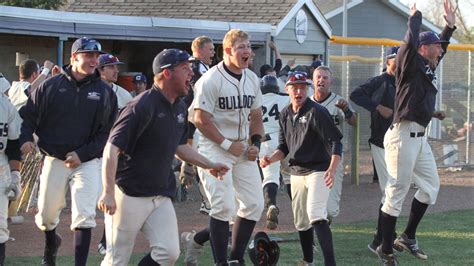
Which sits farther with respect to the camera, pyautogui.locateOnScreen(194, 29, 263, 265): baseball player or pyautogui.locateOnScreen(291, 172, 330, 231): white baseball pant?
pyautogui.locateOnScreen(291, 172, 330, 231): white baseball pant

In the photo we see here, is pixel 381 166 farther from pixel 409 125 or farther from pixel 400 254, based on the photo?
pixel 409 125

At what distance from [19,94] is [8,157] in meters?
3.36

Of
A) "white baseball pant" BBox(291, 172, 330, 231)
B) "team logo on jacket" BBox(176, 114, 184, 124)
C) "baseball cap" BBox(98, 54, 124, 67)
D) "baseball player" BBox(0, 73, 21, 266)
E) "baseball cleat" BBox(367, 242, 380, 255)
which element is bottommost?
"baseball cleat" BBox(367, 242, 380, 255)

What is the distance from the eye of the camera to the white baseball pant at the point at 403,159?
926cm

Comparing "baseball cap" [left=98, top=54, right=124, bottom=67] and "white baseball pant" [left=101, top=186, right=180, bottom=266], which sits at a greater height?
"baseball cap" [left=98, top=54, right=124, bottom=67]

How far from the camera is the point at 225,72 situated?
8469mm

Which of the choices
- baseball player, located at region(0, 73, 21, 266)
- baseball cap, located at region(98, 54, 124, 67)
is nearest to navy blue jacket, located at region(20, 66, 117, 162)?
baseball player, located at region(0, 73, 21, 266)

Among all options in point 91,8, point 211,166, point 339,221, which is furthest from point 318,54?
point 211,166

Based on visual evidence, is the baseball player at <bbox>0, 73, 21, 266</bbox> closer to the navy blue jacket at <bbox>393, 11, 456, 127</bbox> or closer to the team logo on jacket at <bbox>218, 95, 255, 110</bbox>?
the team logo on jacket at <bbox>218, 95, 255, 110</bbox>

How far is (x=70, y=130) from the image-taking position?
844 centimetres

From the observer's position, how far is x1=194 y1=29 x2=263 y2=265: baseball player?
8.31 meters

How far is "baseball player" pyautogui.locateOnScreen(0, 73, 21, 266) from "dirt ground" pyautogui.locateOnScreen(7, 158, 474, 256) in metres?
1.65

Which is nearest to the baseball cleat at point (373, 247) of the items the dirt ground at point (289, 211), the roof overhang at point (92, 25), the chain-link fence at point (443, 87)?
the dirt ground at point (289, 211)

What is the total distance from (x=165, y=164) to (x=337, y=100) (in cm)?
396
